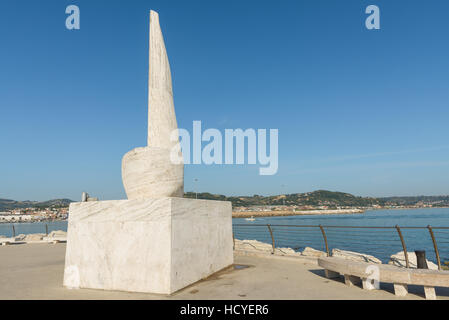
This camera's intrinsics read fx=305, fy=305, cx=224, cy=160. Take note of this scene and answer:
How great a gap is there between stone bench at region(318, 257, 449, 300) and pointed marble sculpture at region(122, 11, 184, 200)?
379cm

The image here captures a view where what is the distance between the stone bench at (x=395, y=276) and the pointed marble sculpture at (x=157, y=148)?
12.4 feet

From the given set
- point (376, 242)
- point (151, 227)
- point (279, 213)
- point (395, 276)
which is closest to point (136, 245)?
point (151, 227)

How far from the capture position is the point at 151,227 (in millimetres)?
5633

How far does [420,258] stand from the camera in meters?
5.64

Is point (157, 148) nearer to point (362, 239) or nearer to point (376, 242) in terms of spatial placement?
point (376, 242)

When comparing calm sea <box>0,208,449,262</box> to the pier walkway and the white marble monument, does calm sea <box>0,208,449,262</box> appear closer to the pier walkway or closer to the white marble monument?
the pier walkway

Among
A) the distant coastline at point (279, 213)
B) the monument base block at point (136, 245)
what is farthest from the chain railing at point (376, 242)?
the distant coastline at point (279, 213)

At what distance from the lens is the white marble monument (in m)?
5.57
